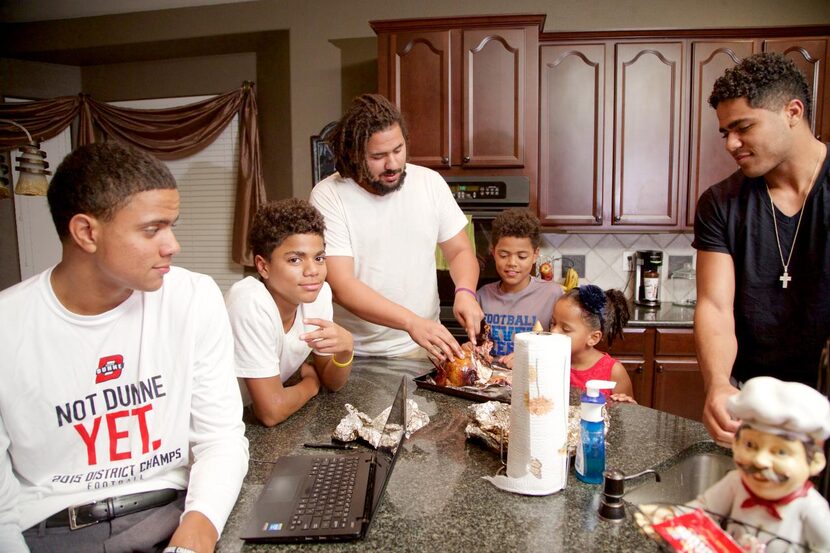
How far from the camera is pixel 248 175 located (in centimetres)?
398

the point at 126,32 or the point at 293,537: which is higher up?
the point at 126,32

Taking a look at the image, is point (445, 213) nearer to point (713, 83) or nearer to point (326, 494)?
point (326, 494)

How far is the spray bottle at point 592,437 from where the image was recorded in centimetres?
103

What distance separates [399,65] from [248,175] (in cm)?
145

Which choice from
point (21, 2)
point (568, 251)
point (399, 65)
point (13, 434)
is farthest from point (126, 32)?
point (13, 434)

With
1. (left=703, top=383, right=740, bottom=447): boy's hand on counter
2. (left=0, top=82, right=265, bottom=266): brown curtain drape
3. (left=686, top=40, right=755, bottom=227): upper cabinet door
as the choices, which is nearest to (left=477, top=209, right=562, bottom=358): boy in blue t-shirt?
(left=703, top=383, right=740, bottom=447): boy's hand on counter

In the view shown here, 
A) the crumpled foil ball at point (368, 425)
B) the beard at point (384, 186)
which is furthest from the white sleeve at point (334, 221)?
the crumpled foil ball at point (368, 425)

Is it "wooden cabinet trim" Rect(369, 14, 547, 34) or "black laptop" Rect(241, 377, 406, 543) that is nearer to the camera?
"black laptop" Rect(241, 377, 406, 543)

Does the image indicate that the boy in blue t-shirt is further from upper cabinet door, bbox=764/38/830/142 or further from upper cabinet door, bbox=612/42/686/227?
upper cabinet door, bbox=764/38/830/142

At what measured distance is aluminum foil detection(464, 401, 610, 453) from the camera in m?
1.16

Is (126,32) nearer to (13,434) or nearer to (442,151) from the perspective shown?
(442,151)

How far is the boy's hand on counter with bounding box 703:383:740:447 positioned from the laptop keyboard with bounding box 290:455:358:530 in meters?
0.66

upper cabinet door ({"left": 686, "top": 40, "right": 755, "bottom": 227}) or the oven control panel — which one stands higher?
upper cabinet door ({"left": 686, "top": 40, "right": 755, "bottom": 227})

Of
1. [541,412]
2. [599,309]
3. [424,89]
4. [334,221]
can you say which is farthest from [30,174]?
[541,412]
